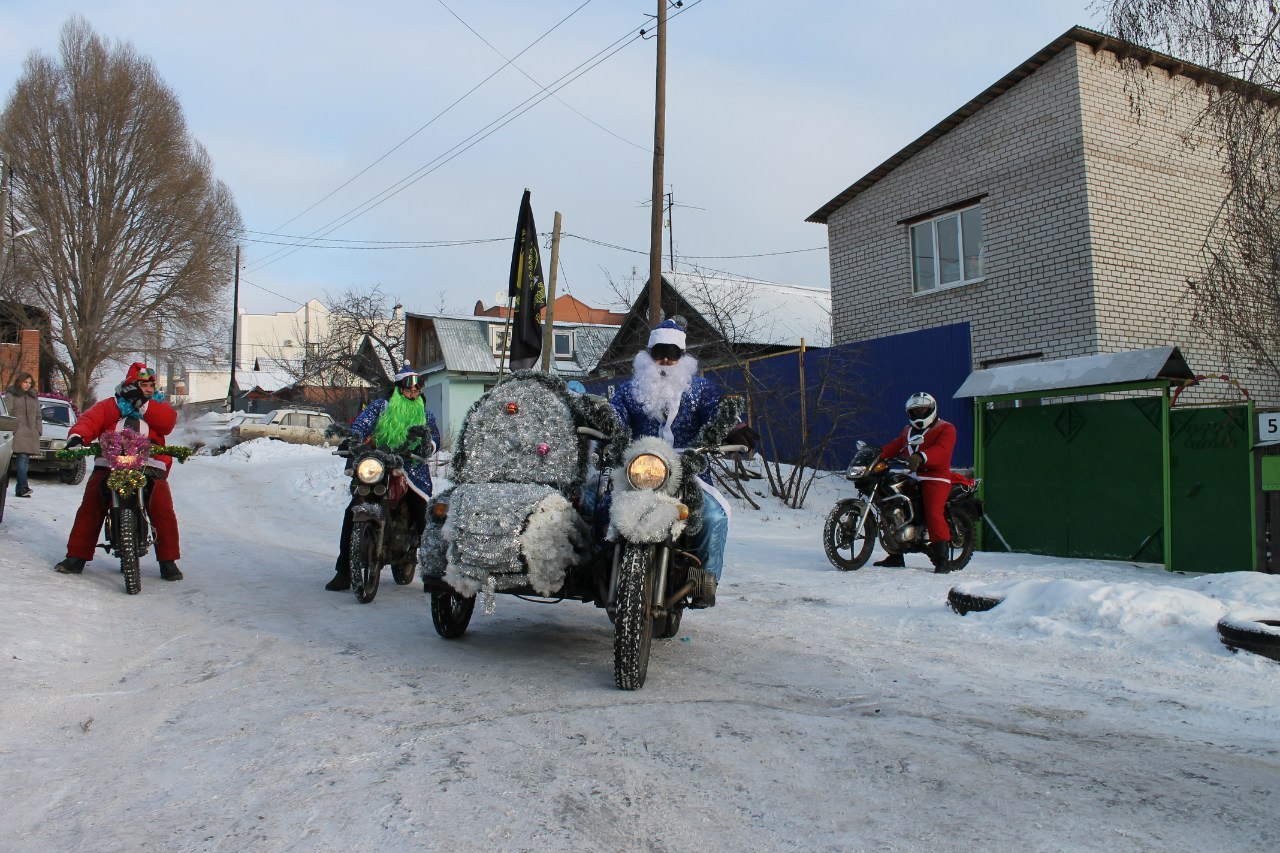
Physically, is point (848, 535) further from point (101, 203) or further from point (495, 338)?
point (101, 203)

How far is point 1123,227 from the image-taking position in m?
15.9

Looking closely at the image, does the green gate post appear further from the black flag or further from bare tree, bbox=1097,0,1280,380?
the black flag

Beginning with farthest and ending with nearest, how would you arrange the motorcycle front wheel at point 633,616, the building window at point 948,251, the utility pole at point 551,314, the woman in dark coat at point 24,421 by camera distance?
the utility pole at point 551,314, the building window at point 948,251, the woman in dark coat at point 24,421, the motorcycle front wheel at point 633,616

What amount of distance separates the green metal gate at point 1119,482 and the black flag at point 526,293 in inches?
326

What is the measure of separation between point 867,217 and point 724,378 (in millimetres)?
5617

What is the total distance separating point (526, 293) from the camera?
1680 centimetres

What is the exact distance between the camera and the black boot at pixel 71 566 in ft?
25.2

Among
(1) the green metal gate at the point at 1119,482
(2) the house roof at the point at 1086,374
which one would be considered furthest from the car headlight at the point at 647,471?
(1) the green metal gate at the point at 1119,482

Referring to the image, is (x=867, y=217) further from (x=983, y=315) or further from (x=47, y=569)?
(x=47, y=569)

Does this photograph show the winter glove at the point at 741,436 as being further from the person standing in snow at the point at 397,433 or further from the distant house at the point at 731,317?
the distant house at the point at 731,317

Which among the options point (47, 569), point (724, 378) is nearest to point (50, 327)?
point (724, 378)

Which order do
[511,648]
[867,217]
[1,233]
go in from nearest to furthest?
[511,648] < [867,217] < [1,233]

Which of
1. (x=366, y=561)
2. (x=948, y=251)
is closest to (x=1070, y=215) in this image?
(x=948, y=251)

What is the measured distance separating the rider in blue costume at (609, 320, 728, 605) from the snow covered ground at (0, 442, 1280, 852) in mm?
1273
